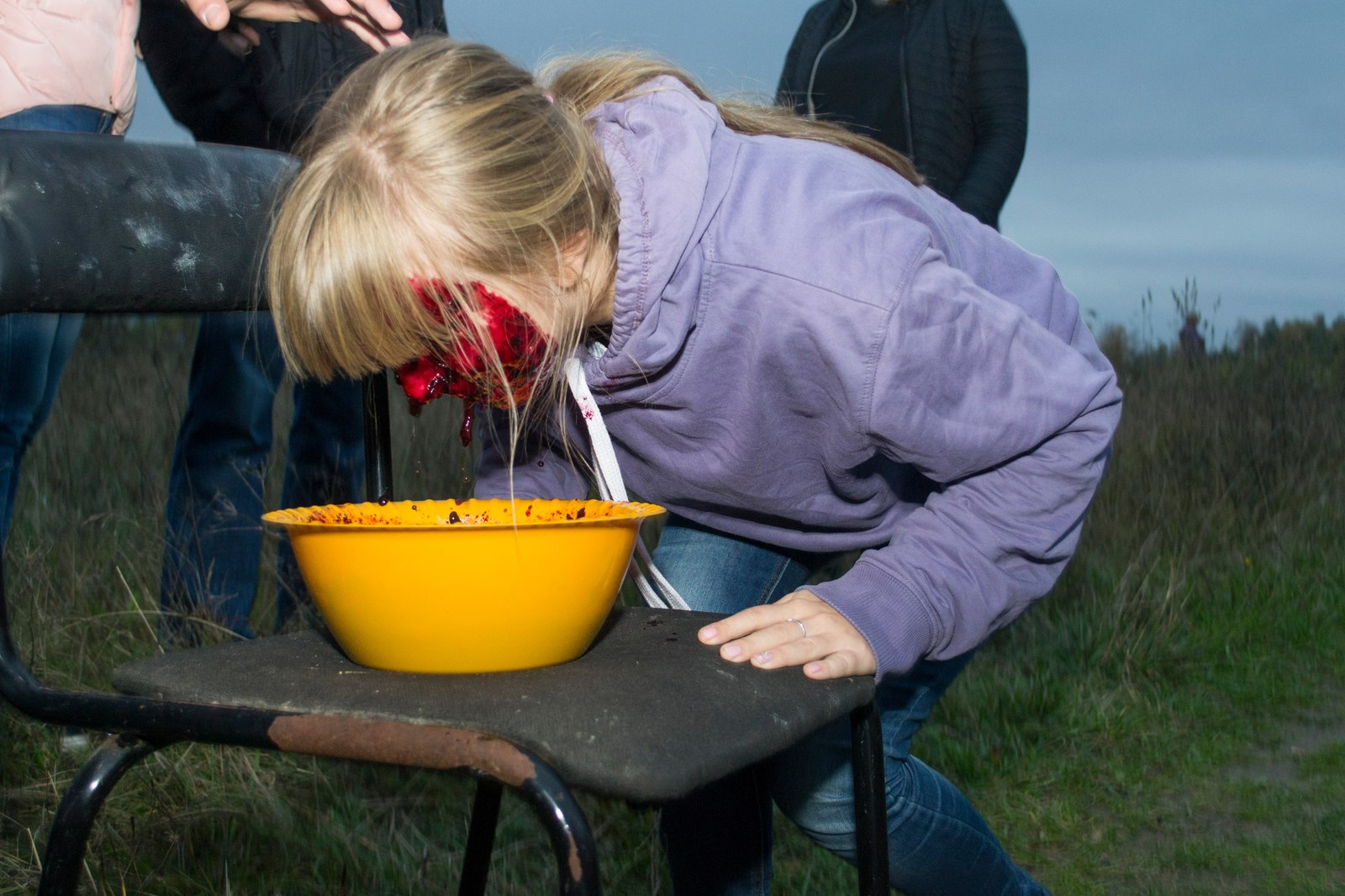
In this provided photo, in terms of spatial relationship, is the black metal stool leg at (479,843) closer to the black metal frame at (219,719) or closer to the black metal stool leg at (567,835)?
the black metal frame at (219,719)

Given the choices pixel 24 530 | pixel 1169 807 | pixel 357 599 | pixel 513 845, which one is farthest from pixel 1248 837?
pixel 24 530

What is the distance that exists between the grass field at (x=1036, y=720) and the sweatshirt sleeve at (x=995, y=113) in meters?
0.96

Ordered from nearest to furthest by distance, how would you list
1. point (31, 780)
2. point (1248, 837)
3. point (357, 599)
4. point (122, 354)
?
point (357, 599), point (31, 780), point (1248, 837), point (122, 354)

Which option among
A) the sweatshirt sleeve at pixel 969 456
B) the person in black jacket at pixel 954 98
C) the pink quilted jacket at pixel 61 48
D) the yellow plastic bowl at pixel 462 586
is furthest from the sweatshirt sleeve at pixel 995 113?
the yellow plastic bowl at pixel 462 586

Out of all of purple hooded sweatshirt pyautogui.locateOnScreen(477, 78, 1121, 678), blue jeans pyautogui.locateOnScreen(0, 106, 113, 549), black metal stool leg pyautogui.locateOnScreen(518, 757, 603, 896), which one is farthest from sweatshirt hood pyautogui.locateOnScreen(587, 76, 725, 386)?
blue jeans pyautogui.locateOnScreen(0, 106, 113, 549)

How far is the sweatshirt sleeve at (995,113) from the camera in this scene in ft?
8.42

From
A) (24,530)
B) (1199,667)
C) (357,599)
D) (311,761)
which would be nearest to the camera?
(357,599)

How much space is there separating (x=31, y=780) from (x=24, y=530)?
2.80 ft

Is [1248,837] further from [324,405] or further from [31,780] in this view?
[31,780]

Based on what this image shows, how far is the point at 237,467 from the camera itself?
2180mm

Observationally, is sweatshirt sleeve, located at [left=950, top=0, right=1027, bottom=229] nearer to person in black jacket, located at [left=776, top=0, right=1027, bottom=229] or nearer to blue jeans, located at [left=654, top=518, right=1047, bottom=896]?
person in black jacket, located at [left=776, top=0, right=1027, bottom=229]

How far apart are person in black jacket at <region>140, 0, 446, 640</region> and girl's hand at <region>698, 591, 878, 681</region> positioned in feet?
3.25

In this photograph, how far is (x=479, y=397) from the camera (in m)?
1.18

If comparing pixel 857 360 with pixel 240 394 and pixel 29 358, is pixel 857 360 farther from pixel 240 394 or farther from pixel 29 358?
pixel 240 394
